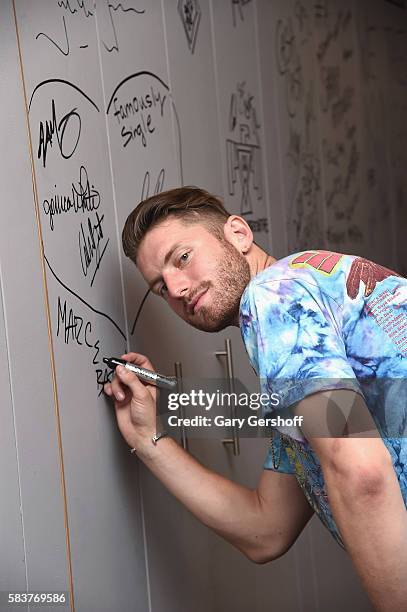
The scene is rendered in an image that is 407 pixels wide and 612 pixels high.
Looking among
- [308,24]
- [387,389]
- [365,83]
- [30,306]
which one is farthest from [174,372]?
[365,83]

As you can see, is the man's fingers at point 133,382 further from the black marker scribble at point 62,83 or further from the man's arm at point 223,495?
the black marker scribble at point 62,83

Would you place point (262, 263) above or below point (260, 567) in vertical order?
above

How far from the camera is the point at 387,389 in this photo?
1453 millimetres

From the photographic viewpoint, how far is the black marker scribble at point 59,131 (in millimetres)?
1610

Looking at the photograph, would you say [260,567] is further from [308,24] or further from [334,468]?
[308,24]

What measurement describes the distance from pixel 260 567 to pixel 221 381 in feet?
1.75

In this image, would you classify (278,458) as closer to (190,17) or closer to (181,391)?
(181,391)

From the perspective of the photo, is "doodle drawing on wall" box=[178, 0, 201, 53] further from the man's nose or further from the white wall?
the man's nose

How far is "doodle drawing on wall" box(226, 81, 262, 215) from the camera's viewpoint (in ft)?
7.93

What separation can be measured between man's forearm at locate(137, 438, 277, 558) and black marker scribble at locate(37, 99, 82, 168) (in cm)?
61

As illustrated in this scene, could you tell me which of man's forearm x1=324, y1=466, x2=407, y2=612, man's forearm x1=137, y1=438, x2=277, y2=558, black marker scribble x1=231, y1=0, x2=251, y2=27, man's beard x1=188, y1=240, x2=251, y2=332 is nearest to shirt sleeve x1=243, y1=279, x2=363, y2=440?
man's forearm x1=324, y1=466, x2=407, y2=612

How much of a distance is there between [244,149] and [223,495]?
1063 mm

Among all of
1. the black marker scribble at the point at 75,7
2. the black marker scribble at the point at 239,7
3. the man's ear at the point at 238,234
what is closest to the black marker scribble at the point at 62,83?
the black marker scribble at the point at 75,7

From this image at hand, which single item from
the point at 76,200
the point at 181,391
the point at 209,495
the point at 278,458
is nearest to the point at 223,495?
the point at 209,495
